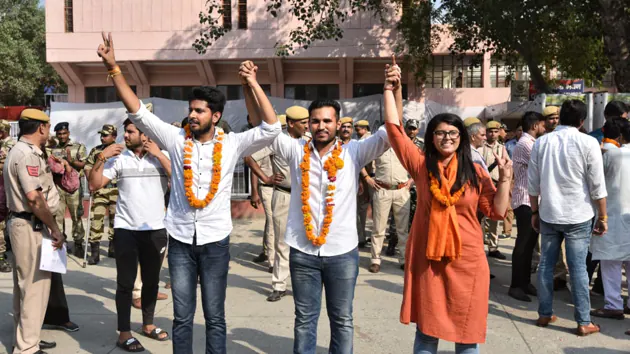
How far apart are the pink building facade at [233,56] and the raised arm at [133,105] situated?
14348 millimetres

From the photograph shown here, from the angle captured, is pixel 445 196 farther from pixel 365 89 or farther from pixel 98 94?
pixel 98 94

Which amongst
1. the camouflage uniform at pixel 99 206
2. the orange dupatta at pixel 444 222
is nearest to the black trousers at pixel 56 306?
the camouflage uniform at pixel 99 206

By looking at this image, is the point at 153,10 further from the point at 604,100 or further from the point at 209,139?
the point at 209,139

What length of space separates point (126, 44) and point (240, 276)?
1300 cm

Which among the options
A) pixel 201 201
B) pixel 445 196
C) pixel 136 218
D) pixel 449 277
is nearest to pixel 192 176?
pixel 201 201

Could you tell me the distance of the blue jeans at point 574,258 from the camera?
5.22 m

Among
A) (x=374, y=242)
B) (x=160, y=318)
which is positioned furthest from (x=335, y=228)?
(x=374, y=242)

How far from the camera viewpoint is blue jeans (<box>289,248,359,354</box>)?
384cm

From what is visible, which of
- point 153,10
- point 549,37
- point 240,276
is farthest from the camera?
point 153,10

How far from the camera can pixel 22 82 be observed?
101 ft

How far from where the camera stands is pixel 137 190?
201 inches

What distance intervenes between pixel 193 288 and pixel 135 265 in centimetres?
128

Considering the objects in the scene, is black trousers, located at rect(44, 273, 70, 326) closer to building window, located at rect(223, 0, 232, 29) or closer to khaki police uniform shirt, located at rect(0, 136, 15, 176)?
khaki police uniform shirt, located at rect(0, 136, 15, 176)

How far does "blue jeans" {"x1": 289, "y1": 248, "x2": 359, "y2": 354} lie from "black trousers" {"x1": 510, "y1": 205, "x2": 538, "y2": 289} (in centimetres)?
326
